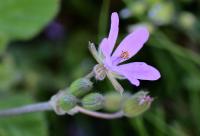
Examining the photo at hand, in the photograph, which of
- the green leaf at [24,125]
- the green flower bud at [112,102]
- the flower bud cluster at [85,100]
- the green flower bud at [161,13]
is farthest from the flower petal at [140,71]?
the green flower bud at [161,13]

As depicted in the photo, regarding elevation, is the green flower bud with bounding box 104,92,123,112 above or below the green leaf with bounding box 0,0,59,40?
below

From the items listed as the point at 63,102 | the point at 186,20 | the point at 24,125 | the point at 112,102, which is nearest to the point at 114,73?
the point at 63,102

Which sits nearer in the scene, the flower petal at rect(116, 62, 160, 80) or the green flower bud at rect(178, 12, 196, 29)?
the flower petal at rect(116, 62, 160, 80)

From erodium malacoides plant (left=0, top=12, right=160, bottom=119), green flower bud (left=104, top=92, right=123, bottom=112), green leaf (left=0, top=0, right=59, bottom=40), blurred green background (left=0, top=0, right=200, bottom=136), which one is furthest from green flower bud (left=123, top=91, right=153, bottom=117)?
green leaf (left=0, top=0, right=59, bottom=40)

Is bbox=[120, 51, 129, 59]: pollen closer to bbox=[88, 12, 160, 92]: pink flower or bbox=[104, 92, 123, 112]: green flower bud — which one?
bbox=[88, 12, 160, 92]: pink flower

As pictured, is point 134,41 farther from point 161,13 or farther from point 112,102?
point 161,13

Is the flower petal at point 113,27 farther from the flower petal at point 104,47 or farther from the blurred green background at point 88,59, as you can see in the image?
the blurred green background at point 88,59
